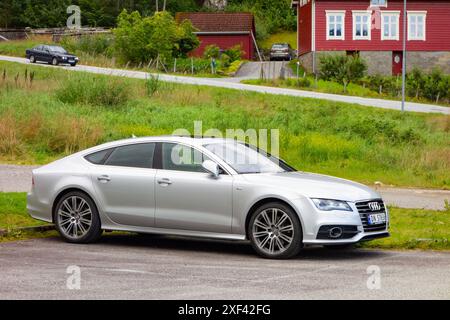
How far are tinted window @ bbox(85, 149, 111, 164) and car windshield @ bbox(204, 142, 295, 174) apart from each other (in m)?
1.56

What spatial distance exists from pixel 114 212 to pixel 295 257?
2.68 meters

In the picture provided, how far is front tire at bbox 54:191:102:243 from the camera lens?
1398 centimetres

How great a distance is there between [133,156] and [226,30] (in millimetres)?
68214

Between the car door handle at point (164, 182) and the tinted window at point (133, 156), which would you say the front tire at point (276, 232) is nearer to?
the car door handle at point (164, 182)

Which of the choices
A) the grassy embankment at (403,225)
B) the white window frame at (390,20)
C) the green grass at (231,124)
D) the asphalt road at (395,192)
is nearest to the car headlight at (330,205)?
the grassy embankment at (403,225)

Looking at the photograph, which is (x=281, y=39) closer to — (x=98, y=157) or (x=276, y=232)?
(x=98, y=157)

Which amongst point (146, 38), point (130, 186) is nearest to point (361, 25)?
point (146, 38)

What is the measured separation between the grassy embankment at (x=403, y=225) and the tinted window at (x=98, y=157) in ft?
5.00

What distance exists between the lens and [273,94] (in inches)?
1807

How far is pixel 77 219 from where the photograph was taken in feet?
46.1

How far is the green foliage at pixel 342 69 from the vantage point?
6056cm

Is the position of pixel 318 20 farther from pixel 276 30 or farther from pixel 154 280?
pixel 154 280

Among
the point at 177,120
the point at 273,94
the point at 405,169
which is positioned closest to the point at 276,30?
the point at 273,94

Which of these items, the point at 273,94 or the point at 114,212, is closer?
the point at 114,212
